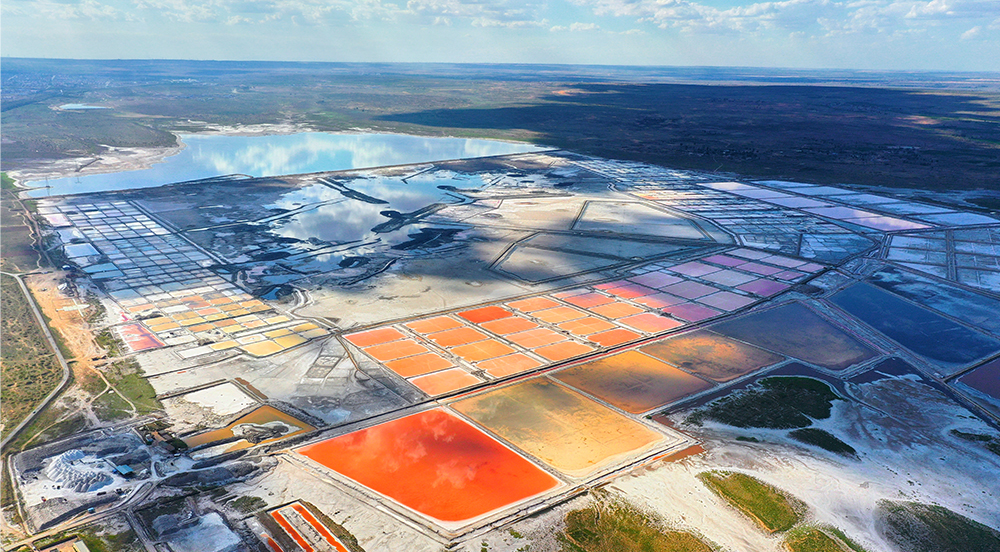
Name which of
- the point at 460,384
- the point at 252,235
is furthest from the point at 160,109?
the point at 460,384

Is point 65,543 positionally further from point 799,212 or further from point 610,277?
point 799,212

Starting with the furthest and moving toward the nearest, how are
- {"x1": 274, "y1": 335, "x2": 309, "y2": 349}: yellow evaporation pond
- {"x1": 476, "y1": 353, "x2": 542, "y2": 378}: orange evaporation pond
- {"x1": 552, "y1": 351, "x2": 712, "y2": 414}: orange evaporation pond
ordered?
{"x1": 274, "y1": 335, "x2": 309, "y2": 349}: yellow evaporation pond → {"x1": 476, "y1": 353, "x2": 542, "y2": 378}: orange evaporation pond → {"x1": 552, "y1": 351, "x2": 712, "y2": 414}: orange evaporation pond

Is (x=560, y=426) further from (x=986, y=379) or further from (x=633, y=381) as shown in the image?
(x=986, y=379)

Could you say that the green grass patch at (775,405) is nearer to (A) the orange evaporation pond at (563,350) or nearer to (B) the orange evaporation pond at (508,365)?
(A) the orange evaporation pond at (563,350)

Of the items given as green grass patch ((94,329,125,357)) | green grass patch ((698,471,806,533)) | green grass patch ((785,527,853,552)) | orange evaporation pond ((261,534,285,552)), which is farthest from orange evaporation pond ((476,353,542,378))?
green grass patch ((94,329,125,357))

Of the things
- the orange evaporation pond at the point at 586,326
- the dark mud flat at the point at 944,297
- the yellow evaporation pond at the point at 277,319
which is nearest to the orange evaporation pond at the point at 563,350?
the orange evaporation pond at the point at 586,326

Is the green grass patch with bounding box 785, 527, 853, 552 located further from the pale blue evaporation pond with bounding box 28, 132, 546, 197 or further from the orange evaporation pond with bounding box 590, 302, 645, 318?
the pale blue evaporation pond with bounding box 28, 132, 546, 197
